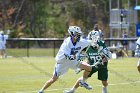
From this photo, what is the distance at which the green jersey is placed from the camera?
16031 millimetres

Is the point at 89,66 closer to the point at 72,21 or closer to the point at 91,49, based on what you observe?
the point at 91,49

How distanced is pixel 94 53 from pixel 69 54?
1.43m

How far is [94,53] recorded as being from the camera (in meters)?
16.3

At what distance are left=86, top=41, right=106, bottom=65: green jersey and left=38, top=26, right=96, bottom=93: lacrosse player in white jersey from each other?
725mm

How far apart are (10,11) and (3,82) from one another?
42769mm

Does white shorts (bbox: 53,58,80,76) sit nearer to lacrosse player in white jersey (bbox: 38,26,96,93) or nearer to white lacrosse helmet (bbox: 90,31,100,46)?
lacrosse player in white jersey (bbox: 38,26,96,93)

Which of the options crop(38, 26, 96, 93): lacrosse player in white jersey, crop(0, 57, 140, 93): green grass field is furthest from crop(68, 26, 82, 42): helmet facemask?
crop(0, 57, 140, 93): green grass field

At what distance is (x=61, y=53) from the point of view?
15172 millimetres

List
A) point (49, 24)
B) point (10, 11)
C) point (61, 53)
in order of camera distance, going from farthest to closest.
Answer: point (49, 24) → point (10, 11) → point (61, 53)

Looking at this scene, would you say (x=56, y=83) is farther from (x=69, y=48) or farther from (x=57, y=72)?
(x=69, y=48)

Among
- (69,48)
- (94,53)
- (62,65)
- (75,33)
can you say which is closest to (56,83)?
(94,53)

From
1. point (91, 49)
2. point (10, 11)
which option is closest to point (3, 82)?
point (91, 49)

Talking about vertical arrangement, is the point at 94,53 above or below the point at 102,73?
above

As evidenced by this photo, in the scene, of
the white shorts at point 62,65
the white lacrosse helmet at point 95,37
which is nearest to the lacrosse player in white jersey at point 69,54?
the white shorts at point 62,65
